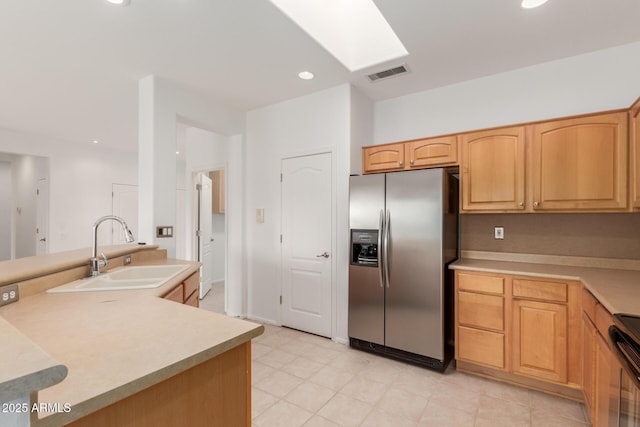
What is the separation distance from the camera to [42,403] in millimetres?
637

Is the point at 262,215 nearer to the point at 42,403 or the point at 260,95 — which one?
the point at 260,95

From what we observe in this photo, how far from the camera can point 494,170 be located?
257 centimetres

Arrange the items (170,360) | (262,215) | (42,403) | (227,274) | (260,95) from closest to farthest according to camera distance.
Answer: (42,403)
(170,360)
(260,95)
(262,215)
(227,274)

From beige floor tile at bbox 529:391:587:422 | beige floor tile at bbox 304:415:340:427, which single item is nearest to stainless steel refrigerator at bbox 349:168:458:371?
beige floor tile at bbox 529:391:587:422

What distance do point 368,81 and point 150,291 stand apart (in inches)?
102

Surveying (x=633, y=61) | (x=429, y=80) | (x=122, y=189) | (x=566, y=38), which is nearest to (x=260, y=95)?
(x=429, y=80)

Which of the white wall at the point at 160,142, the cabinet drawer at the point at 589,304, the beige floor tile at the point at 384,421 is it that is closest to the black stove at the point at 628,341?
the cabinet drawer at the point at 589,304

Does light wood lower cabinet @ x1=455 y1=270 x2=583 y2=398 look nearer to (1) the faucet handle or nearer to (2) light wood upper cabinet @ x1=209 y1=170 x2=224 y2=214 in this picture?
(1) the faucet handle

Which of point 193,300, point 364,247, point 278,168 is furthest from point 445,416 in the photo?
point 278,168

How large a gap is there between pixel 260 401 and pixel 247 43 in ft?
8.63

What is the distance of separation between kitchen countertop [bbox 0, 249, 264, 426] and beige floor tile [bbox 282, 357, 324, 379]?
4.87 feet

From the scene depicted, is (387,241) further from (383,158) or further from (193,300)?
(193,300)

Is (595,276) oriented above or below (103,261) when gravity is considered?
below

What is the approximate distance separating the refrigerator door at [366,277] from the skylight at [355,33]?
104 cm
